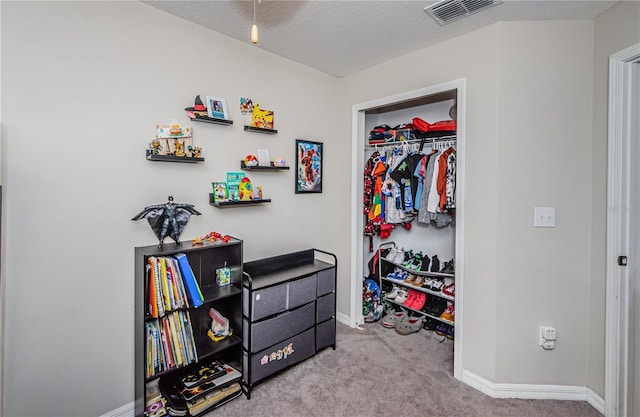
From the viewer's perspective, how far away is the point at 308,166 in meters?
2.76

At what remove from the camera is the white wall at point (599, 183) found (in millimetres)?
1805

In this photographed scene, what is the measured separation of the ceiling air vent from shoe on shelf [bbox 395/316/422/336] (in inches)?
98.1

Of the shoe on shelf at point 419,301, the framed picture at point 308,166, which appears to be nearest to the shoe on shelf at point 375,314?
the shoe on shelf at point 419,301

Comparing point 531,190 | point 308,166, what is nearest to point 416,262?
point 531,190

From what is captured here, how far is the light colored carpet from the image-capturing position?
1.87 meters

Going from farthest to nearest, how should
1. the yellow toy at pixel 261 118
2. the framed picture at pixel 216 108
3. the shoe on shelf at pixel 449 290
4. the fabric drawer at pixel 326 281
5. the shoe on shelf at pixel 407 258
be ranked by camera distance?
the shoe on shelf at pixel 407 258, the shoe on shelf at pixel 449 290, the fabric drawer at pixel 326 281, the yellow toy at pixel 261 118, the framed picture at pixel 216 108

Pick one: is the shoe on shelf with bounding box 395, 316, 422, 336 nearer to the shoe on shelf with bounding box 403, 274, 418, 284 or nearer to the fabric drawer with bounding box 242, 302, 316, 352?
the shoe on shelf with bounding box 403, 274, 418, 284

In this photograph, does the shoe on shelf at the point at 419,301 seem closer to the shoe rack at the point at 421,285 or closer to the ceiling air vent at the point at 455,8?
the shoe rack at the point at 421,285

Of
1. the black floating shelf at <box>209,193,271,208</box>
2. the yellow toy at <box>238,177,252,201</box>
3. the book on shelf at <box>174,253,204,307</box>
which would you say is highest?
the yellow toy at <box>238,177,252,201</box>

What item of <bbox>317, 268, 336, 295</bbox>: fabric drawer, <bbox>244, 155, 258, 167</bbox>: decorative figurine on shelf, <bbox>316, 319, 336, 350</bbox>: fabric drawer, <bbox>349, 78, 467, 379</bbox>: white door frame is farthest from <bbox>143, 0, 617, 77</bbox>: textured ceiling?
<bbox>316, 319, 336, 350</bbox>: fabric drawer

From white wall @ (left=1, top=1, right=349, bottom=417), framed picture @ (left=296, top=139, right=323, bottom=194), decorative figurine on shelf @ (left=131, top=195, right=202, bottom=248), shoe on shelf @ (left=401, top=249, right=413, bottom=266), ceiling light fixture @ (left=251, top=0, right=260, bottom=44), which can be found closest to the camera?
ceiling light fixture @ (left=251, top=0, right=260, bottom=44)

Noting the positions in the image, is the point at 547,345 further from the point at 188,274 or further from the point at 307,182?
the point at 188,274

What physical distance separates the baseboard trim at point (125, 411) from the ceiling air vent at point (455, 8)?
9.77 feet

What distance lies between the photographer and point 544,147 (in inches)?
77.5
